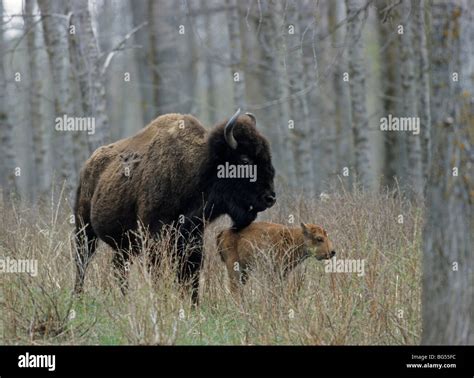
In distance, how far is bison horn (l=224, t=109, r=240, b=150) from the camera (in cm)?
953

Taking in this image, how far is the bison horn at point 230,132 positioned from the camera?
9.53m

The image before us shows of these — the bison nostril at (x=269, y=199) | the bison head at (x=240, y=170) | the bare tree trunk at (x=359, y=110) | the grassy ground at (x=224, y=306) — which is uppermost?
the bare tree trunk at (x=359, y=110)

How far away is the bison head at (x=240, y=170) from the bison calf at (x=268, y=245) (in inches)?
11.3

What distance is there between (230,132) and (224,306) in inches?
78.1

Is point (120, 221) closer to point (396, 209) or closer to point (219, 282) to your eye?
point (219, 282)

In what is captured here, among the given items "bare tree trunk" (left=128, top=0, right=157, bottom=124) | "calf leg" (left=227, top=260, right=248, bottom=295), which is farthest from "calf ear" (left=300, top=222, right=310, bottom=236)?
"bare tree trunk" (left=128, top=0, right=157, bottom=124)

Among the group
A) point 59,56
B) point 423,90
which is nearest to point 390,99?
point 423,90

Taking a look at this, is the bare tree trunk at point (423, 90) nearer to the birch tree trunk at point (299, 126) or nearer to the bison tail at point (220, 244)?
the birch tree trunk at point (299, 126)

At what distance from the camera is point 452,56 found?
6.11 meters

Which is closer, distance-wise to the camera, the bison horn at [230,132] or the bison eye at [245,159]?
the bison horn at [230,132]

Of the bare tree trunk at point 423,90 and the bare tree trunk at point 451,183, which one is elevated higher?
the bare tree trunk at point 423,90

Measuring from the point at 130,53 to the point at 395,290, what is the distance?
112 feet

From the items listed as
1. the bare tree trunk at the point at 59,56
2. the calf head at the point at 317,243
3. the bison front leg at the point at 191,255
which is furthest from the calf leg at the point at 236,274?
the bare tree trunk at the point at 59,56
